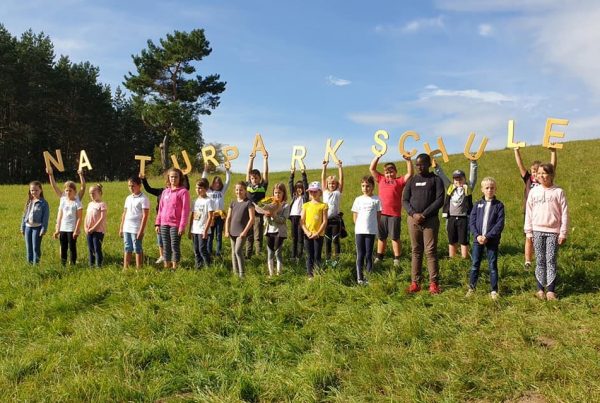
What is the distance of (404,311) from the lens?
250 inches

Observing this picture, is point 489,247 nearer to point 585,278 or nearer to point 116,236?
point 585,278

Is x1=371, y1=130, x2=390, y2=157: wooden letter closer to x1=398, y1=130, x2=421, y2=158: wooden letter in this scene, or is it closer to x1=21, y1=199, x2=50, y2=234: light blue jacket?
x1=398, y1=130, x2=421, y2=158: wooden letter

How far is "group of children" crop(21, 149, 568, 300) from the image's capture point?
6996mm

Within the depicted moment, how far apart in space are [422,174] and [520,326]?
274cm

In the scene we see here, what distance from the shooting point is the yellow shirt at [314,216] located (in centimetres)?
818

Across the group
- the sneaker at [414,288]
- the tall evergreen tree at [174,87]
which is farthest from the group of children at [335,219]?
the tall evergreen tree at [174,87]

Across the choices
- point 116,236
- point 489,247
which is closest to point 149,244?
point 116,236

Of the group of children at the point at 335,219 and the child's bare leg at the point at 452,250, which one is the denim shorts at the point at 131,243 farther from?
the child's bare leg at the point at 452,250

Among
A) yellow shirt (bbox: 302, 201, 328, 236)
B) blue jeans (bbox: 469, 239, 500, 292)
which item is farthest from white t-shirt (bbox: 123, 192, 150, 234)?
blue jeans (bbox: 469, 239, 500, 292)

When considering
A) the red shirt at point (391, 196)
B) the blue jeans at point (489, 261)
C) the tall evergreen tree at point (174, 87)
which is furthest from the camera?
the tall evergreen tree at point (174, 87)

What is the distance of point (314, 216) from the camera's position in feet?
26.9

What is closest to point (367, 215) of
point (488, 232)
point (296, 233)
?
point (488, 232)

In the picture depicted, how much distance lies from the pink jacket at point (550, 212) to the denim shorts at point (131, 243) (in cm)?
677

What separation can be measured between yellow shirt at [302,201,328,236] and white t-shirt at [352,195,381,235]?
593 millimetres
